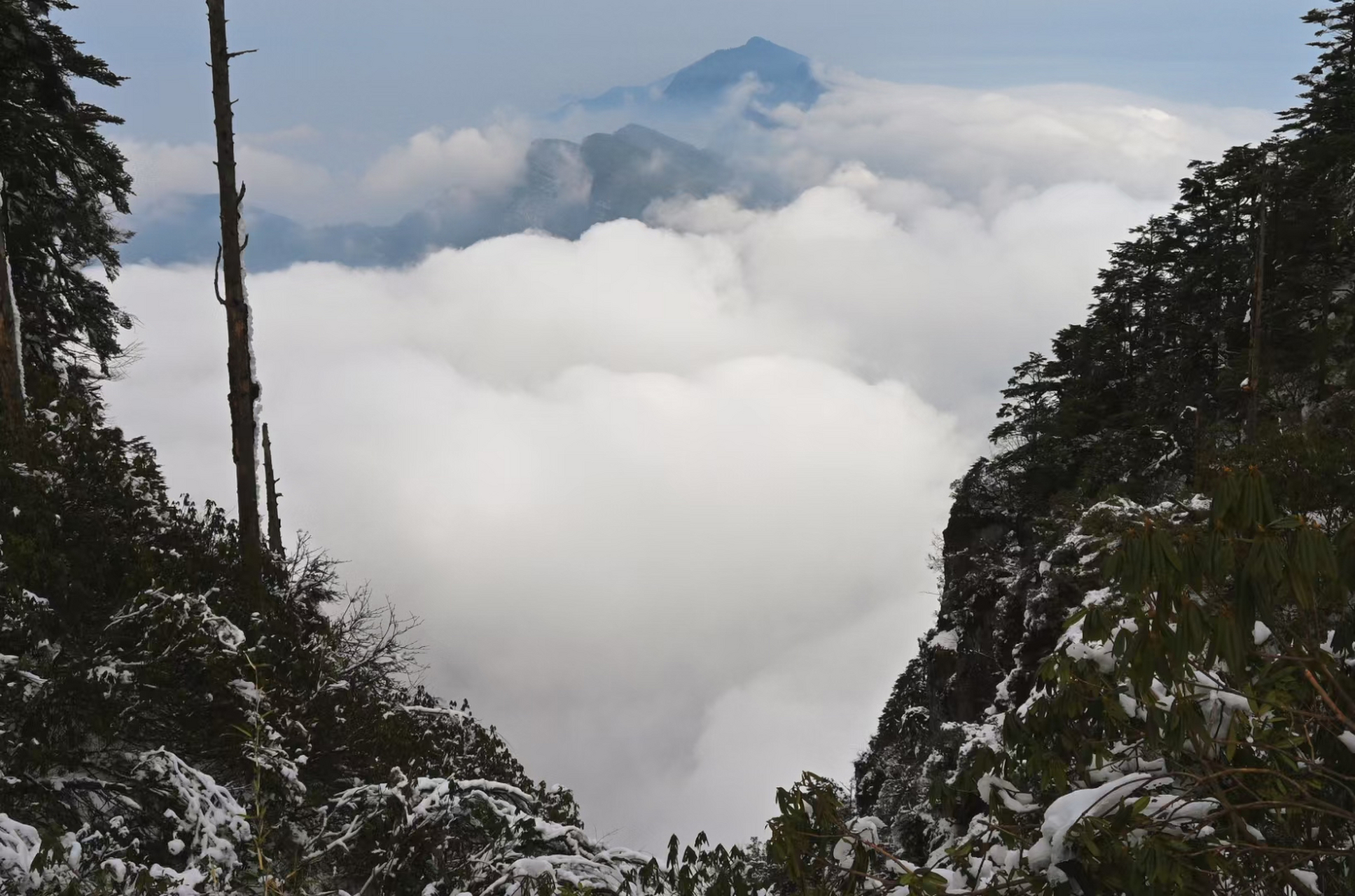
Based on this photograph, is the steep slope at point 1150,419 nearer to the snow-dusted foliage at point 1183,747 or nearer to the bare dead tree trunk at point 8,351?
the snow-dusted foliage at point 1183,747

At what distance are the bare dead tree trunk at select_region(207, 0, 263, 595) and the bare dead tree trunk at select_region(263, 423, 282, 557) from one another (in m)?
Result: 4.44

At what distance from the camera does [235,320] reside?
431 inches

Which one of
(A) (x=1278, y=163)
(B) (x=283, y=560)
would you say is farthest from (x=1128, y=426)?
(B) (x=283, y=560)

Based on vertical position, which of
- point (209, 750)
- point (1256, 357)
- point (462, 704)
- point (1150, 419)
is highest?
point (1150, 419)

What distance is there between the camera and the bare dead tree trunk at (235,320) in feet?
34.3

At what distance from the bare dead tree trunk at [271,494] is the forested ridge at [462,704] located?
33cm

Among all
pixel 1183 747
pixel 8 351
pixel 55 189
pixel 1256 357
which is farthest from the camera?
pixel 1256 357

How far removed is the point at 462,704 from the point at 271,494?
31.1ft

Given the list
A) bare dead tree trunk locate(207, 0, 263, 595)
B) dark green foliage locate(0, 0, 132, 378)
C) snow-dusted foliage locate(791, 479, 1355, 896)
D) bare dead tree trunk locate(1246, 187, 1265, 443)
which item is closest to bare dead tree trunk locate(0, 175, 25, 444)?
dark green foliage locate(0, 0, 132, 378)

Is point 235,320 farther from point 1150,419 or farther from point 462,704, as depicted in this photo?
point 1150,419

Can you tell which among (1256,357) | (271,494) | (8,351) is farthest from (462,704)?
(1256,357)

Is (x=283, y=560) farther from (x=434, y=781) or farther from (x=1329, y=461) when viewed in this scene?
(x=1329, y=461)

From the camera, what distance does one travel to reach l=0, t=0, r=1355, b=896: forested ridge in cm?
278

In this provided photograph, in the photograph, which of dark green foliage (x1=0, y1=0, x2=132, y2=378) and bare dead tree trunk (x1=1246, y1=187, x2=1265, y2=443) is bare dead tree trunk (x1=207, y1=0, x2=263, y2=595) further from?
bare dead tree trunk (x1=1246, y1=187, x2=1265, y2=443)
